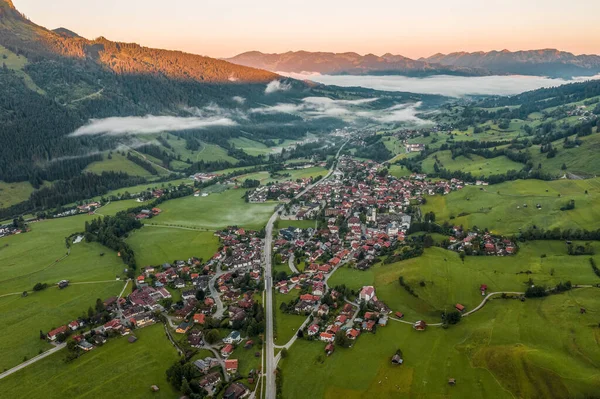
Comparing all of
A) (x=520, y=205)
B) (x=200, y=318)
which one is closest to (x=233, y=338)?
(x=200, y=318)

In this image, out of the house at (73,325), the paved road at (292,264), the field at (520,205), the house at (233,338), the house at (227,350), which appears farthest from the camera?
the field at (520,205)

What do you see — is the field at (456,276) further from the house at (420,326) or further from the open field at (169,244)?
the open field at (169,244)

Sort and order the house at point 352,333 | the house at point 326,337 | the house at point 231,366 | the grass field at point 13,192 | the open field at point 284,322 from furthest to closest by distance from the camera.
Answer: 1. the grass field at point 13,192
2. the open field at point 284,322
3. the house at point 352,333
4. the house at point 326,337
5. the house at point 231,366

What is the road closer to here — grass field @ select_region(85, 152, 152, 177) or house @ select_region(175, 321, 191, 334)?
house @ select_region(175, 321, 191, 334)

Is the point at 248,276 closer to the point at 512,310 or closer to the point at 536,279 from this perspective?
the point at 512,310

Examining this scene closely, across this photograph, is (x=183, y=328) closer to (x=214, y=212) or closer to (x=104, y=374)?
(x=104, y=374)

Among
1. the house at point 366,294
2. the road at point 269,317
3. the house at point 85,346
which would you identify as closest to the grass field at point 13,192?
the road at point 269,317
